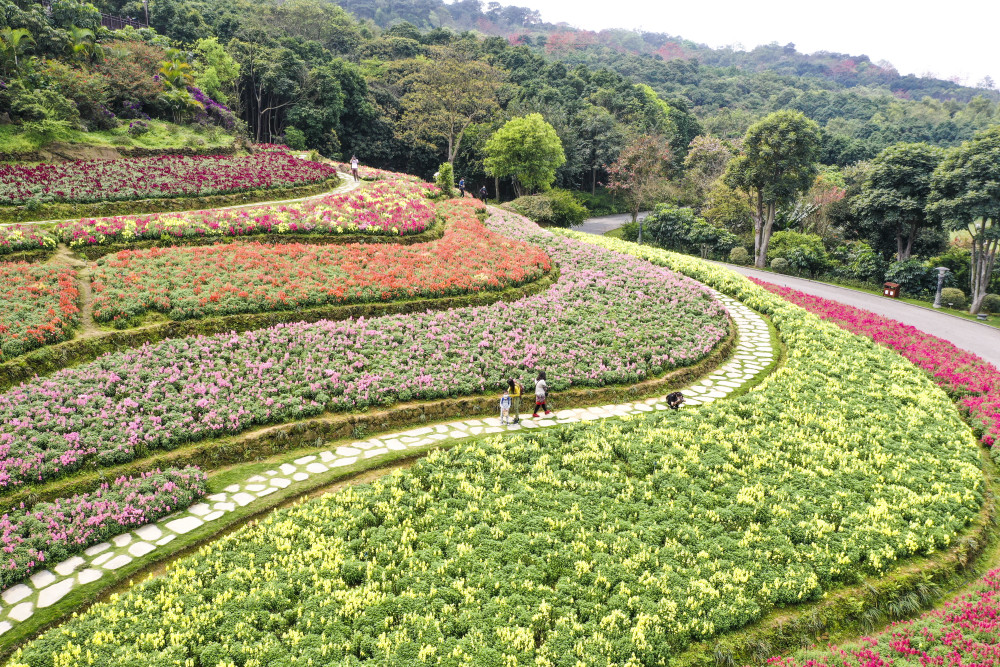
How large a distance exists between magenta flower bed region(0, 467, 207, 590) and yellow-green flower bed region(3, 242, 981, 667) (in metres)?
1.17

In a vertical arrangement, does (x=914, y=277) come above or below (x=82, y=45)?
below

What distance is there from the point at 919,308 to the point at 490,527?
24494mm

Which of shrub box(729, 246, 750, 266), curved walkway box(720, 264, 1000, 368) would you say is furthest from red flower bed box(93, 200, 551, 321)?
shrub box(729, 246, 750, 266)

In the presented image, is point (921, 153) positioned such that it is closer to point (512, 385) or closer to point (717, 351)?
point (717, 351)

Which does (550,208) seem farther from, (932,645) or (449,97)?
(932,645)

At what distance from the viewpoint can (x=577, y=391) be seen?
448 inches

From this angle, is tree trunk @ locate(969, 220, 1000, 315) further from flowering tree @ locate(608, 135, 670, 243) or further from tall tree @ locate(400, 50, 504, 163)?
tall tree @ locate(400, 50, 504, 163)

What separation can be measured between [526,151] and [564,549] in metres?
38.4

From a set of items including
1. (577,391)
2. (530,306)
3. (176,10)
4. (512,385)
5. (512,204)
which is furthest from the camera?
(176,10)

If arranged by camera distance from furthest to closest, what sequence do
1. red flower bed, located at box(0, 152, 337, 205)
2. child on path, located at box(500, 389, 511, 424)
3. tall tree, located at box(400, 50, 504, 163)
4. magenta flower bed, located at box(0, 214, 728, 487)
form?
tall tree, located at box(400, 50, 504, 163)
red flower bed, located at box(0, 152, 337, 205)
child on path, located at box(500, 389, 511, 424)
magenta flower bed, located at box(0, 214, 728, 487)

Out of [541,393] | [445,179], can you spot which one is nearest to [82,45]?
[445,179]

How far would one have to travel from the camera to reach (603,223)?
160ft

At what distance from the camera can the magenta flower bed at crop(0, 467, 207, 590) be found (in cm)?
621

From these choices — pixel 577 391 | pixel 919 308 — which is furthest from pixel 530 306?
pixel 919 308
